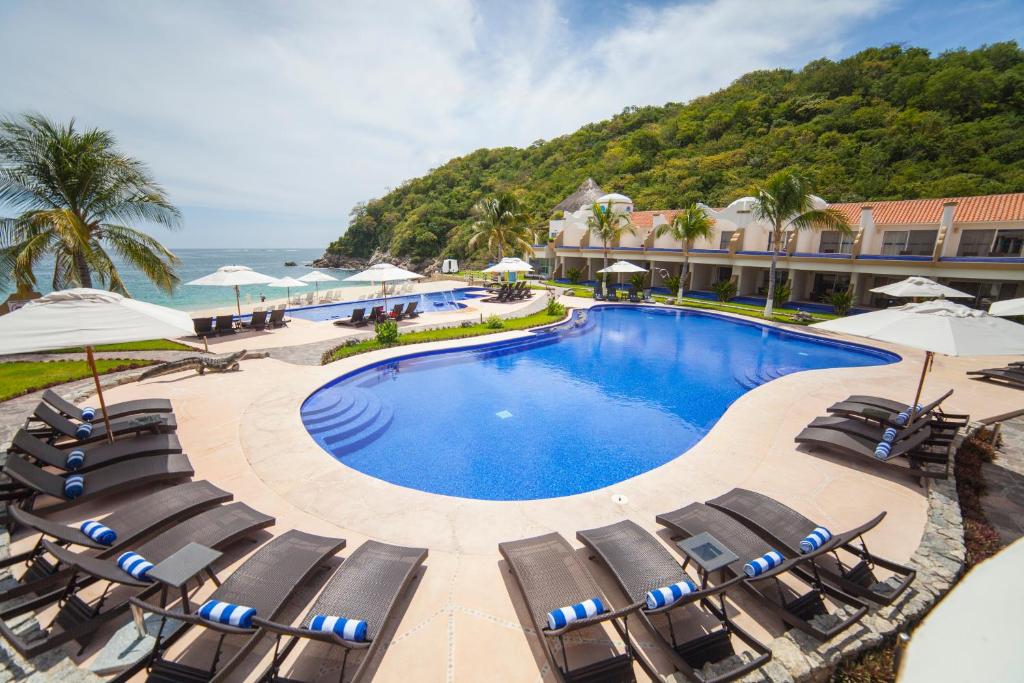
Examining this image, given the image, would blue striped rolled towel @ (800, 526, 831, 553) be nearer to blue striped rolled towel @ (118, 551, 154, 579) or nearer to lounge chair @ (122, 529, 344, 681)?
lounge chair @ (122, 529, 344, 681)

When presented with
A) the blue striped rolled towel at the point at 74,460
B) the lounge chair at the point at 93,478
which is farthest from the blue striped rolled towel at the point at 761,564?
the blue striped rolled towel at the point at 74,460

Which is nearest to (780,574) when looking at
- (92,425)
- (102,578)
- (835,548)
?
(835,548)

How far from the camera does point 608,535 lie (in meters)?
4.42

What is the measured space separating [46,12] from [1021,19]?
63346mm

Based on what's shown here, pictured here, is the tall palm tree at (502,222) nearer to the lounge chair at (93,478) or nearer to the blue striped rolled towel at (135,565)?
the lounge chair at (93,478)

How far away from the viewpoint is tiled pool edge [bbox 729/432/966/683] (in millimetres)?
3184

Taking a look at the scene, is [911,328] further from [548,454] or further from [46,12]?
[46,12]

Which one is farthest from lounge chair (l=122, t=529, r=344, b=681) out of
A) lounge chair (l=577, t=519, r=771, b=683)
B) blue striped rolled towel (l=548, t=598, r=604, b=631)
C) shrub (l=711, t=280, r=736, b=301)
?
shrub (l=711, t=280, r=736, b=301)

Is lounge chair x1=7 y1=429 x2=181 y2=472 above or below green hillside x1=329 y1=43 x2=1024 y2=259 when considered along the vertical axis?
below

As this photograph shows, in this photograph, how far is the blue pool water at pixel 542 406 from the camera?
716 centimetres

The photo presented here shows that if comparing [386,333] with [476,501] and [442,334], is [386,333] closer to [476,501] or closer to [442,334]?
[442,334]

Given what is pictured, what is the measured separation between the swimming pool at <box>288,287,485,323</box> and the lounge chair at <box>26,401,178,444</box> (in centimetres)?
1127

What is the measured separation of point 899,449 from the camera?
6.07 meters

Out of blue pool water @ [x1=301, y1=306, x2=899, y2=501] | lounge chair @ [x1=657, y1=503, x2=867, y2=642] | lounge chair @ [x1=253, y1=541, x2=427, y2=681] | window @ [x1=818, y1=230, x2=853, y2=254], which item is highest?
window @ [x1=818, y1=230, x2=853, y2=254]
